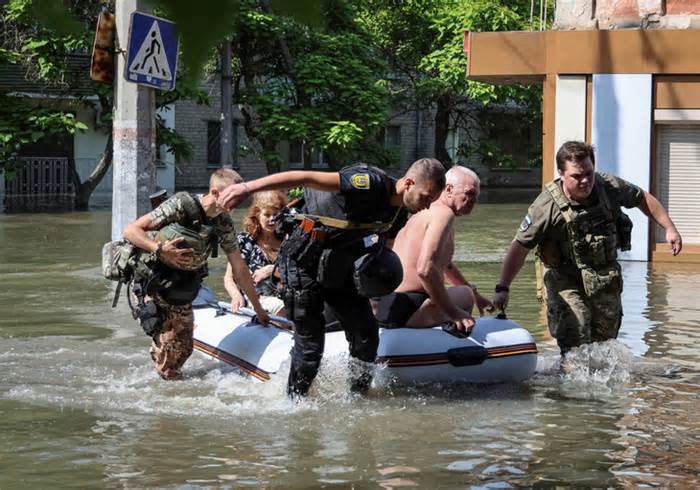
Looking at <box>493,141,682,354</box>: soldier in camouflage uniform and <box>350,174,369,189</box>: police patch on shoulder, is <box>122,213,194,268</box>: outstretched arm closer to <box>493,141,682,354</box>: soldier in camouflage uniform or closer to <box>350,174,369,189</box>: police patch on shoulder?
<box>350,174,369,189</box>: police patch on shoulder

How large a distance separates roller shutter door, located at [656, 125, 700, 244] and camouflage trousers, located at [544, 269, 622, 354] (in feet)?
29.2

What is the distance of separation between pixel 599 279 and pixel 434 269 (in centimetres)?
111

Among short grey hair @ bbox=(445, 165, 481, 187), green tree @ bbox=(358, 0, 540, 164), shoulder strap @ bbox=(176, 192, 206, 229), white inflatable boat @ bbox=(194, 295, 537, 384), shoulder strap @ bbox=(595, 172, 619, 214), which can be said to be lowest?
white inflatable boat @ bbox=(194, 295, 537, 384)

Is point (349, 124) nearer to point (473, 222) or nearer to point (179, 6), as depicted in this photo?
point (473, 222)

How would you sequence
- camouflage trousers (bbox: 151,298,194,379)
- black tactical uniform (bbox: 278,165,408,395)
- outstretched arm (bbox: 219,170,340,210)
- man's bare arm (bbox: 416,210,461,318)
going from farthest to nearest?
camouflage trousers (bbox: 151,298,194,379) < man's bare arm (bbox: 416,210,461,318) < black tactical uniform (bbox: 278,165,408,395) < outstretched arm (bbox: 219,170,340,210)

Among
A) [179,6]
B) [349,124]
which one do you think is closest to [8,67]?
[349,124]

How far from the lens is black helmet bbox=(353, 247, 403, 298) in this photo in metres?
6.38

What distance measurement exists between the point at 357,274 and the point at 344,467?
46.7 inches

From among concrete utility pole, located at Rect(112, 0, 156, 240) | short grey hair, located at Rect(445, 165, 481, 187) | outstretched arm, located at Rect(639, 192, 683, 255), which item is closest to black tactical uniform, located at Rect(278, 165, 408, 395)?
short grey hair, located at Rect(445, 165, 481, 187)

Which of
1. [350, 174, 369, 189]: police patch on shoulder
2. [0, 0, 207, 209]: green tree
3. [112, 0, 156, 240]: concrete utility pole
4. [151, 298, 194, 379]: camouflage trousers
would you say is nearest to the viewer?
[350, 174, 369, 189]: police patch on shoulder

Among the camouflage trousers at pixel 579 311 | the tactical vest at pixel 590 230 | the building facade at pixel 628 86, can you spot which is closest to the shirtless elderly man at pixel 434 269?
the camouflage trousers at pixel 579 311

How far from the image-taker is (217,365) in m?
8.38

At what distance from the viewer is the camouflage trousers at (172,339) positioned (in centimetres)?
734

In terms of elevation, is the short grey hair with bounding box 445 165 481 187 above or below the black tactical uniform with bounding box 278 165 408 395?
above
